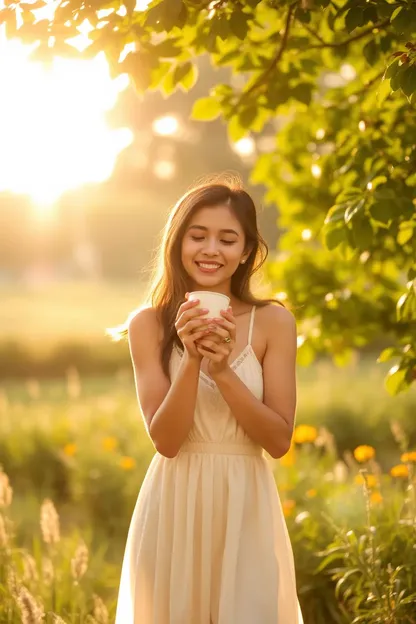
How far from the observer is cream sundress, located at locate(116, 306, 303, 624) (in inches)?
106

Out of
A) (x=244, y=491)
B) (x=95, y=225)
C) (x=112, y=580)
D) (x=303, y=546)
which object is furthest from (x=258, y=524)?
(x=95, y=225)

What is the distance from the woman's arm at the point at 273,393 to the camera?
257 centimetres

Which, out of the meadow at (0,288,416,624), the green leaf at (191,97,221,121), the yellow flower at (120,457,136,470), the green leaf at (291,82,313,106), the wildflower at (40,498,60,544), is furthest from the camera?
the yellow flower at (120,457,136,470)

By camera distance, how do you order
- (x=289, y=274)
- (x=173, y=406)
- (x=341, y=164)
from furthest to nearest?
(x=289, y=274) < (x=341, y=164) < (x=173, y=406)

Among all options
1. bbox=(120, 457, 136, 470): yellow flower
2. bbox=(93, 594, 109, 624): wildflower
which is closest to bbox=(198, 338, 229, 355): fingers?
bbox=(93, 594, 109, 624): wildflower

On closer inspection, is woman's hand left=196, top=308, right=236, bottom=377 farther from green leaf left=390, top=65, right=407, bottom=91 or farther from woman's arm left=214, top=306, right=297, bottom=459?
green leaf left=390, top=65, right=407, bottom=91

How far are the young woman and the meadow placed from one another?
41 centimetres

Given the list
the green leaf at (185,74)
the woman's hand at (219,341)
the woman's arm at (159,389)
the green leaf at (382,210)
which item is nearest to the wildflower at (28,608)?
the woman's arm at (159,389)

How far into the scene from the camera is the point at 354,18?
303 centimetres

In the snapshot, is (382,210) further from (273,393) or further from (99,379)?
(99,379)

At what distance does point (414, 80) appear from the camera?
2668 mm

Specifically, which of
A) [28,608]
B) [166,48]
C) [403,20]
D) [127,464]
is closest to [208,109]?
[166,48]

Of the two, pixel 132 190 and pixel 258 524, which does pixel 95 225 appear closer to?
pixel 132 190

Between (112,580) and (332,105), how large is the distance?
2.81 m
